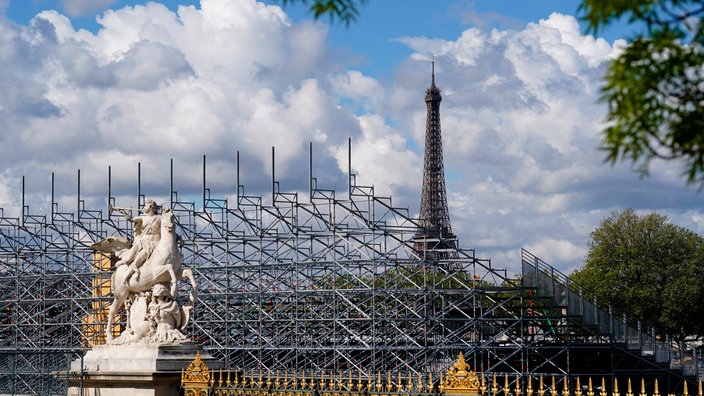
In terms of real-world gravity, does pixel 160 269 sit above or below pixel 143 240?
below

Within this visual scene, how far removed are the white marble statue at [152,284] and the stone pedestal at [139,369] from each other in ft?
0.85

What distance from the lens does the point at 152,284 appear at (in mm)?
16875

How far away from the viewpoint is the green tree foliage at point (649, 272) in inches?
2371

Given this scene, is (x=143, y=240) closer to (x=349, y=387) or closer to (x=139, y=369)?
(x=139, y=369)

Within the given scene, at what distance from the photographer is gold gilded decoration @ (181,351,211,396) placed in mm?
15188

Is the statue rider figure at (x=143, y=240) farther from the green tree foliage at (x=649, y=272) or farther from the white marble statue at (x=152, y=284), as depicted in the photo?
the green tree foliage at (x=649, y=272)

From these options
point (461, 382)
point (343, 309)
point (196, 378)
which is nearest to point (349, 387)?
point (461, 382)

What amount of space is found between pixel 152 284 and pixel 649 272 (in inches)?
1911

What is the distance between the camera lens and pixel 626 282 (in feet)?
203

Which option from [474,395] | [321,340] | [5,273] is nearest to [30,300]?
[5,273]

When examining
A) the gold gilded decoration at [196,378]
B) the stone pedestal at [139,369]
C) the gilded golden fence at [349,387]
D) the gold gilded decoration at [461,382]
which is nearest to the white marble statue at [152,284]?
the stone pedestal at [139,369]

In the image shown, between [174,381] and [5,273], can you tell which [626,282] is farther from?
[174,381]

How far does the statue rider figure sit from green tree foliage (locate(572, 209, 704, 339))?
44487 millimetres

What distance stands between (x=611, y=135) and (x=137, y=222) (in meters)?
12.5
